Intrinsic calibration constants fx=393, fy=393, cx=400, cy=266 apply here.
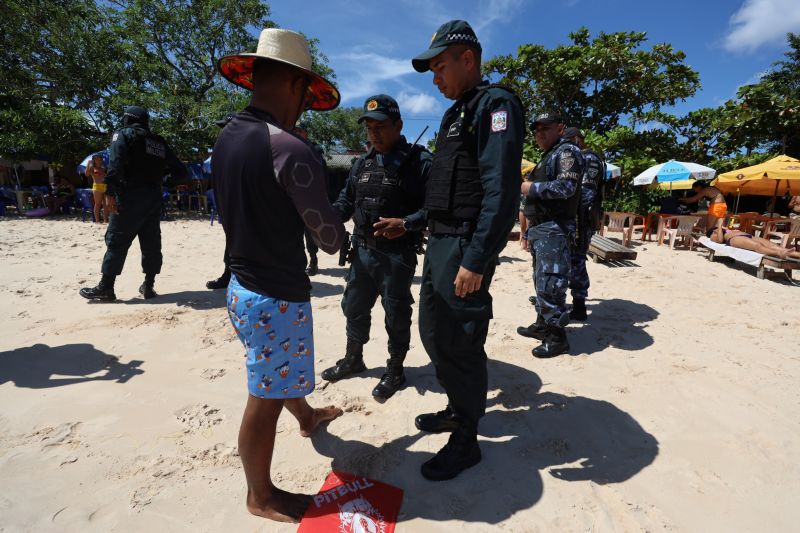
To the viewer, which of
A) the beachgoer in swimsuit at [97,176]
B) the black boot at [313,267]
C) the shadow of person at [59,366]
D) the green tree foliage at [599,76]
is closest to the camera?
the shadow of person at [59,366]

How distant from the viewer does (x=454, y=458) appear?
2105 mm

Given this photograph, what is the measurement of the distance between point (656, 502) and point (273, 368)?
1.94m

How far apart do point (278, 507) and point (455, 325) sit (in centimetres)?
117

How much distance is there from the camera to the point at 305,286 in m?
1.70

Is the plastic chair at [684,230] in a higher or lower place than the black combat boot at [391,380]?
higher

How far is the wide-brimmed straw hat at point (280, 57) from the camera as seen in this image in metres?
1.54

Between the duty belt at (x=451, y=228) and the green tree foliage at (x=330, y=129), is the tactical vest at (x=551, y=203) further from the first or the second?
the green tree foliage at (x=330, y=129)

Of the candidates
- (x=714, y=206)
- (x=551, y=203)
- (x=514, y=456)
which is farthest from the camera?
(x=714, y=206)

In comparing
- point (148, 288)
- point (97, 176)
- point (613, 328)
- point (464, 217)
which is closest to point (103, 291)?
point (148, 288)

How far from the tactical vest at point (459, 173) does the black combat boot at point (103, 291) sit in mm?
4238

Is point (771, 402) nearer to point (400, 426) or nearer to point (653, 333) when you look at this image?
point (653, 333)

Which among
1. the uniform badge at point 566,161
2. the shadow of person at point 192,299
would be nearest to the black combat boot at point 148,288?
the shadow of person at point 192,299

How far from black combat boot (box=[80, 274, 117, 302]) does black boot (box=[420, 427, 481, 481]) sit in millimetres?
4220

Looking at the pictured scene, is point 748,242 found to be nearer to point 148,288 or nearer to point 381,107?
point 381,107
